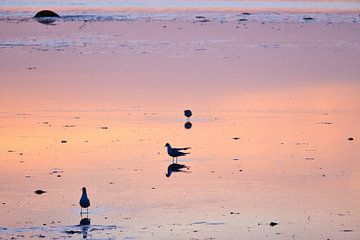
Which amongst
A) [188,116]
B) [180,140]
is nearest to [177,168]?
[180,140]

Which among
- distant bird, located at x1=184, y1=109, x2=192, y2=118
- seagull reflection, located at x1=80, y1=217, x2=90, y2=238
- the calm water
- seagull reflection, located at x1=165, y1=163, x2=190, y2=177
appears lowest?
seagull reflection, located at x1=80, y1=217, x2=90, y2=238

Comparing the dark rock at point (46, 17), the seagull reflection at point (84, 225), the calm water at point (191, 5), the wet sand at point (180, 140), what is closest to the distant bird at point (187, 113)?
the wet sand at point (180, 140)

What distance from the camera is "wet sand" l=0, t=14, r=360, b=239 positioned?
14.3 metres

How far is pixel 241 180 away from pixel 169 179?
45.5 inches

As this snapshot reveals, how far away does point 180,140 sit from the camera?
20.1 metres

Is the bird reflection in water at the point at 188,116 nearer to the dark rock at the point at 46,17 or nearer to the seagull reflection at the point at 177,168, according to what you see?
the seagull reflection at the point at 177,168

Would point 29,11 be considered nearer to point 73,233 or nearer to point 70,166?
point 70,166

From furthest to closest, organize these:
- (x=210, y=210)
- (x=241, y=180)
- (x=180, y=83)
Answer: (x=180, y=83), (x=241, y=180), (x=210, y=210)

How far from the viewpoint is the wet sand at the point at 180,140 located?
14273 mm

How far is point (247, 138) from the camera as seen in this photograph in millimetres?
20219

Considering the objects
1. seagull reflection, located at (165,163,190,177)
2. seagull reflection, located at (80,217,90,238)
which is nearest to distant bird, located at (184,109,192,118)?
seagull reflection, located at (165,163,190,177)

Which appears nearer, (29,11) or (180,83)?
(180,83)

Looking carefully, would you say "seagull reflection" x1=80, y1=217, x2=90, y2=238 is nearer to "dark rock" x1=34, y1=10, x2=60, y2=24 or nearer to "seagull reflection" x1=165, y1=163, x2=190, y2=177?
"seagull reflection" x1=165, y1=163, x2=190, y2=177

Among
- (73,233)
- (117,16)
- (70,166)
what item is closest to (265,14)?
(117,16)
